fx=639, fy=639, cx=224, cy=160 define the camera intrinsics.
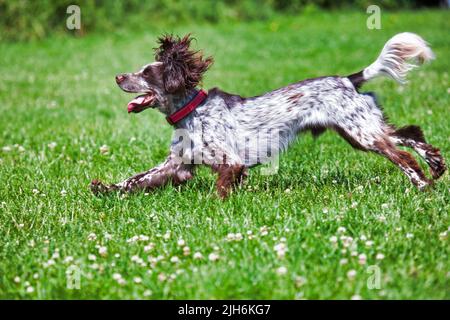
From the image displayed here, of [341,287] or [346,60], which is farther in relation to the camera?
[346,60]

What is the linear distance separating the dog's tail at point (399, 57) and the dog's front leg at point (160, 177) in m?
1.51

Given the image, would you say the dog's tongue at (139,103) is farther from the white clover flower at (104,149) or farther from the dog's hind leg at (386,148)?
the white clover flower at (104,149)

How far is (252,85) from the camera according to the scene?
34.0 ft

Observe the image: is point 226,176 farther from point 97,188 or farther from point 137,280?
point 137,280

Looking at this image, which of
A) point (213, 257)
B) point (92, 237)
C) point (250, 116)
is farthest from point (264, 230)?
point (250, 116)

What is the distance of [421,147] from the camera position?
4.87 meters

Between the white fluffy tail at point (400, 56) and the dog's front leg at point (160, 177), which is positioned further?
the dog's front leg at point (160, 177)

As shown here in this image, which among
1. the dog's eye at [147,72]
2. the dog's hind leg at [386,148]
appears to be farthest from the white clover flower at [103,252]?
the dog's hind leg at [386,148]

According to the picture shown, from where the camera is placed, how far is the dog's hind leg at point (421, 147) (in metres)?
4.86

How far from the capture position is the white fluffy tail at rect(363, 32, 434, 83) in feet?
16.1

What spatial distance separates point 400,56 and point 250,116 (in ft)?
4.09

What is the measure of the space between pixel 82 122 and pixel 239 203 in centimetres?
406
